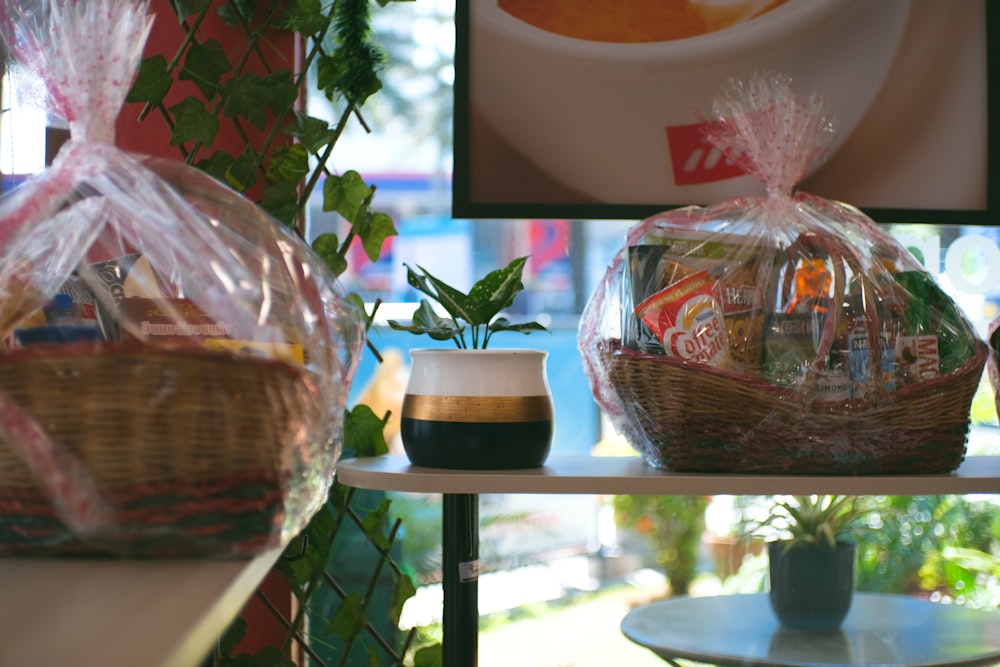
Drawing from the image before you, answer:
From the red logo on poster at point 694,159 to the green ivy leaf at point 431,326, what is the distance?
53cm

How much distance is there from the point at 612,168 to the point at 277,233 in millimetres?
935

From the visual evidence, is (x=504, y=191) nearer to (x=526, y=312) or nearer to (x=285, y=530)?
(x=526, y=312)

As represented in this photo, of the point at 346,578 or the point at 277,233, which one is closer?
the point at 277,233

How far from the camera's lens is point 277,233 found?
935 millimetres

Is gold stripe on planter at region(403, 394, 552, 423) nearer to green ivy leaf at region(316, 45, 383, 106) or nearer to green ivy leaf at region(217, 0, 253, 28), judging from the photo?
green ivy leaf at region(316, 45, 383, 106)

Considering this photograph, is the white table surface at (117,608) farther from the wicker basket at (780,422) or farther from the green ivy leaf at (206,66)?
the green ivy leaf at (206,66)

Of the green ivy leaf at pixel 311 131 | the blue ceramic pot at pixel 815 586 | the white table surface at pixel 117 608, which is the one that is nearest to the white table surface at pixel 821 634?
the blue ceramic pot at pixel 815 586

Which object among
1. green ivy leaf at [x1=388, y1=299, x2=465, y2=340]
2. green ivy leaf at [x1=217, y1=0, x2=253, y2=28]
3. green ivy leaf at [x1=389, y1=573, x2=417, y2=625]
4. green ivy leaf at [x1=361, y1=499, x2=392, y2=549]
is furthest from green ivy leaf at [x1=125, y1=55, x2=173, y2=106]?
green ivy leaf at [x1=389, y1=573, x2=417, y2=625]

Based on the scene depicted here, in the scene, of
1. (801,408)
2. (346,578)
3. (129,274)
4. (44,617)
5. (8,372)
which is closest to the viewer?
(44,617)

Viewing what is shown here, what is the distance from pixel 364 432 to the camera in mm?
1539

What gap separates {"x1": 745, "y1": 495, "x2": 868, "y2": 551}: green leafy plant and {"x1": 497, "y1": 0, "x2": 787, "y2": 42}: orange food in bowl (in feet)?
2.70

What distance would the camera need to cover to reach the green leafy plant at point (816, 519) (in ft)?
5.41

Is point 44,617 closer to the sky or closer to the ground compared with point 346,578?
closer to the sky

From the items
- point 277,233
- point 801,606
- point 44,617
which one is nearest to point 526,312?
point 801,606
